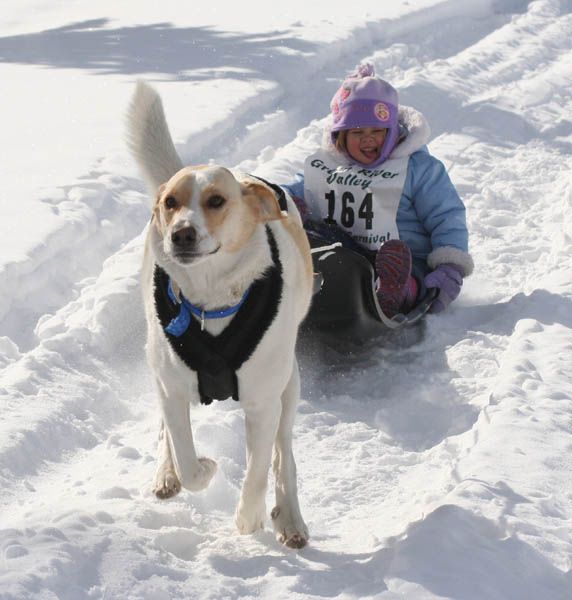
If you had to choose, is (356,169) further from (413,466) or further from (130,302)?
(413,466)

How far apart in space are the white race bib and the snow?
57 cm

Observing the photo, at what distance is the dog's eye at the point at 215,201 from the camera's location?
3.02 metres

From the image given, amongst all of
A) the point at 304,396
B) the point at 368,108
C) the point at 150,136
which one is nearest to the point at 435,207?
the point at 368,108

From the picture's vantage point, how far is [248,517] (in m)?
3.49

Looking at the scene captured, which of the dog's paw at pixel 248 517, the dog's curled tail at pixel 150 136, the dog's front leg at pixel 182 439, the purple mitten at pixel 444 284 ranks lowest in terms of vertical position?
the purple mitten at pixel 444 284

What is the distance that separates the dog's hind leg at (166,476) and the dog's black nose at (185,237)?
0.93 meters

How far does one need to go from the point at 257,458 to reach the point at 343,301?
165cm

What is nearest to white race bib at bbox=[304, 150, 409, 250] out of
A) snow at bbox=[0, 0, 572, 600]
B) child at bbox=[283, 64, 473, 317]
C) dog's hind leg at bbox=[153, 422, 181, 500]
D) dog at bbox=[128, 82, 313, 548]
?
child at bbox=[283, 64, 473, 317]

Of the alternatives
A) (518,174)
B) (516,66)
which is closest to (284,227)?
(518,174)

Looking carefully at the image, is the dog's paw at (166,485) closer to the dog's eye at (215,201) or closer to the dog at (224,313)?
the dog at (224,313)

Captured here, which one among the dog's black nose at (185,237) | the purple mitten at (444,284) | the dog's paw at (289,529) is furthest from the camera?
the purple mitten at (444,284)

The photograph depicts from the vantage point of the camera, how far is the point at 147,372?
485 centimetres

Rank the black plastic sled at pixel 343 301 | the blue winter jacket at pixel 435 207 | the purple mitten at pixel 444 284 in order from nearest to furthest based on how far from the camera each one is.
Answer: the black plastic sled at pixel 343 301
the purple mitten at pixel 444 284
the blue winter jacket at pixel 435 207

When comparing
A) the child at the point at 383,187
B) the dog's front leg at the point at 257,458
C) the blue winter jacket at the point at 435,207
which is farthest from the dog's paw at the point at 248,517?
the blue winter jacket at the point at 435,207
